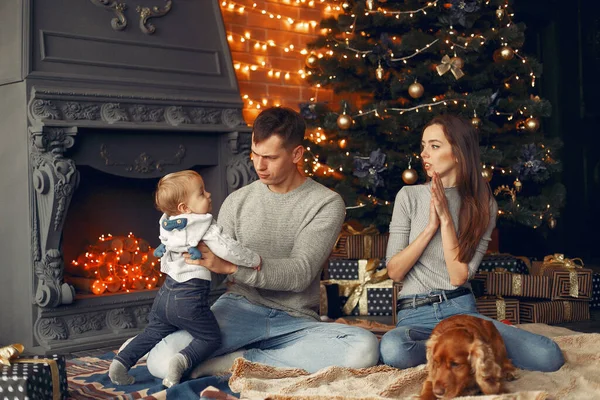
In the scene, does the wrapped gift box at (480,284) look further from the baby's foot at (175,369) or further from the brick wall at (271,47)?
the baby's foot at (175,369)

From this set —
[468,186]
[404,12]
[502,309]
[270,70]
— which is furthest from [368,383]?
[270,70]

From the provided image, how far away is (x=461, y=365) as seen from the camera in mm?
2480

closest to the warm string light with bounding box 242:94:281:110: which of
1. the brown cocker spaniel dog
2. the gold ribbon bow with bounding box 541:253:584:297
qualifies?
the gold ribbon bow with bounding box 541:253:584:297

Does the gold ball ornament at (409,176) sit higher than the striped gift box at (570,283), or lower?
higher

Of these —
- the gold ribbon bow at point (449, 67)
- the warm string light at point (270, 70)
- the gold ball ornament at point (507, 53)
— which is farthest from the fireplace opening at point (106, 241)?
the gold ball ornament at point (507, 53)

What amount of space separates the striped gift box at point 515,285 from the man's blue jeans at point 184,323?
1.99m

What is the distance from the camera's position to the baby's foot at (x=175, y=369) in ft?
9.42

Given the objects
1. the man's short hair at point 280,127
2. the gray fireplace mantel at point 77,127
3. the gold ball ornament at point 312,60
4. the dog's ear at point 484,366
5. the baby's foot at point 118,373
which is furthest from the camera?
the gold ball ornament at point 312,60

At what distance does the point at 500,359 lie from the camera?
270 centimetres

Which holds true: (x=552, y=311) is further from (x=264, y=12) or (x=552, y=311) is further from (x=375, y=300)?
(x=264, y=12)

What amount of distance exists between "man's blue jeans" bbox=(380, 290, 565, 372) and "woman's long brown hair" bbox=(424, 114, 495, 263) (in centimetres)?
21

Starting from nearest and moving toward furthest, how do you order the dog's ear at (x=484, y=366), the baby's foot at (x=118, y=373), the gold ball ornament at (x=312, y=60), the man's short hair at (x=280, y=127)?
1. the dog's ear at (x=484, y=366)
2. the baby's foot at (x=118, y=373)
3. the man's short hair at (x=280, y=127)
4. the gold ball ornament at (x=312, y=60)

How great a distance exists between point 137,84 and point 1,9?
2.44ft

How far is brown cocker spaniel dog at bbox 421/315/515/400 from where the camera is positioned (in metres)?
2.47
